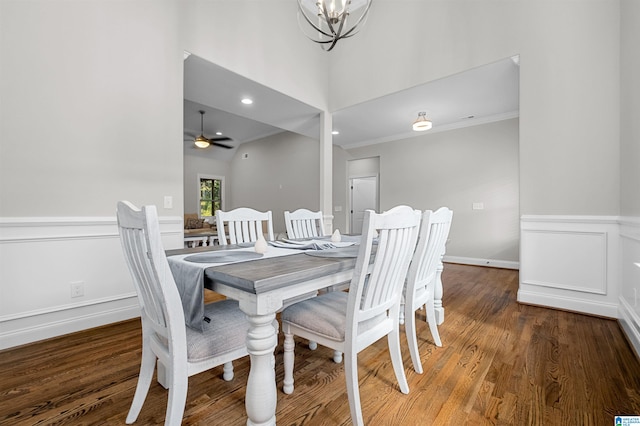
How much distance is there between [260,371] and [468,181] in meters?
5.16

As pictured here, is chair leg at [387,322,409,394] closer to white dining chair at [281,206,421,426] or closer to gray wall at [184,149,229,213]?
white dining chair at [281,206,421,426]

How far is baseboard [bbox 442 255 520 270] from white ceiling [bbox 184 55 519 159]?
2421 millimetres

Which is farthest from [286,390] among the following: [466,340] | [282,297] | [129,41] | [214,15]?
[214,15]

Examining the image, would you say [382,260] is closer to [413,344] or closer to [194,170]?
[413,344]

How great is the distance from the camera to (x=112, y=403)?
4.45 ft

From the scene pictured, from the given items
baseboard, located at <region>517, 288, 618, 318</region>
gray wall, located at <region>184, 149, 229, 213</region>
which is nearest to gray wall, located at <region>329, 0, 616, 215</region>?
baseboard, located at <region>517, 288, 618, 318</region>

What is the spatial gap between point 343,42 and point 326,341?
442 cm

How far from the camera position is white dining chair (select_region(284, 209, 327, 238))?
2668 millimetres

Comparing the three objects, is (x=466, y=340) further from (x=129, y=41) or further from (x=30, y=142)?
(x=129, y=41)

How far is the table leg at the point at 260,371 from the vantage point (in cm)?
103

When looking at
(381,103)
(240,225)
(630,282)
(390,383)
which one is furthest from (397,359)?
(381,103)

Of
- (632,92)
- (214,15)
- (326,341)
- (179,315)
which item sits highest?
(214,15)

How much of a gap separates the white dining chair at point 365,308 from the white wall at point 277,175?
547cm

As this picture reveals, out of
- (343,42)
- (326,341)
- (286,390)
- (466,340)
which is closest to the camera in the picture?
(326,341)
